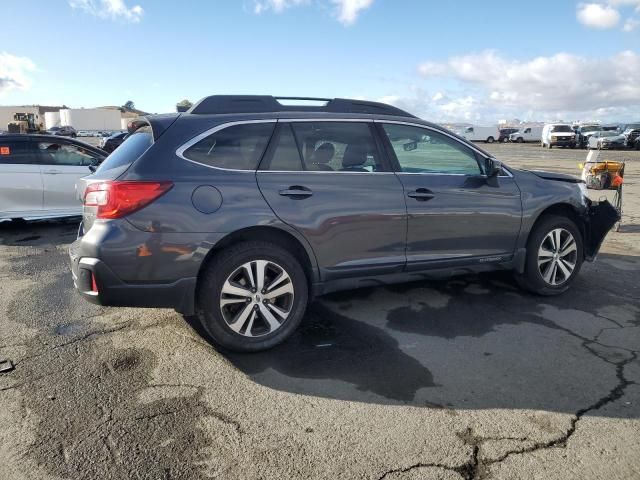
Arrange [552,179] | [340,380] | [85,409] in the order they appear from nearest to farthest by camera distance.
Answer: [85,409] < [340,380] < [552,179]

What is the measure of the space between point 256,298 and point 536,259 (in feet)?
9.46

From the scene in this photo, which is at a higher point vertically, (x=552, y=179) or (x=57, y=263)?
(x=552, y=179)

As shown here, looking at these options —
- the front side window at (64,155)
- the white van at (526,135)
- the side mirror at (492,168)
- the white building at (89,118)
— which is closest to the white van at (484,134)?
the white van at (526,135)

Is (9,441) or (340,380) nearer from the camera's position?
(9,441)

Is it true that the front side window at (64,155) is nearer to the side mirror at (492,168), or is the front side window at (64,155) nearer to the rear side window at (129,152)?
the rear side window at (129,152)

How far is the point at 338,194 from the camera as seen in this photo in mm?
4047

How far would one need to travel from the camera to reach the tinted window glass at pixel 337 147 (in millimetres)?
4094

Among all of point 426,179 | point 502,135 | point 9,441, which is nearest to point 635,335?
point 426,179

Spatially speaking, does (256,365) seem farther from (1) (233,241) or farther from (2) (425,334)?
(2) (425,334)

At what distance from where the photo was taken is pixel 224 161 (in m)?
3.77

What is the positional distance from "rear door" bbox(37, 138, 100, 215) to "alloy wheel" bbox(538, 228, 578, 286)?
6.92 meters

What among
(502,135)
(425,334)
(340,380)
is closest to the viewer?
(340,380)

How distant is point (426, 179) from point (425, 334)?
4.32 ft

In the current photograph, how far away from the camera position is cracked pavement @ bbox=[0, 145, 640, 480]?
2625mm
